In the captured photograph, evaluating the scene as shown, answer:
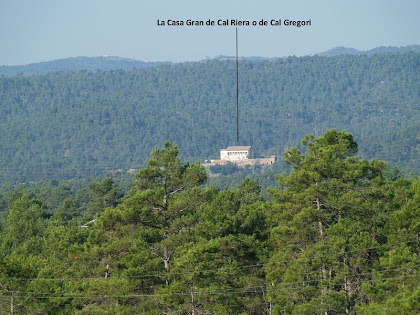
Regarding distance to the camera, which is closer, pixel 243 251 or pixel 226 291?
pixel 226 291

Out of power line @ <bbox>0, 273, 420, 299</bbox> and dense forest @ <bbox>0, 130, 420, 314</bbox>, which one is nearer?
power line @ <bbox>0, 273, 420, 299</bbox>

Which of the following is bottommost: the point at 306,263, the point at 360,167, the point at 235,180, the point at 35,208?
the point at 235,180

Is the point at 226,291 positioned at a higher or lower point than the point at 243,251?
lower

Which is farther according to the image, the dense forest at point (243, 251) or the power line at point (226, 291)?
the dense forest at point (243, 251)

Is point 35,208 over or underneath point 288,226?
underneath

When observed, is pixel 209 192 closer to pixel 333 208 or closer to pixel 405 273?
pixel 333 208

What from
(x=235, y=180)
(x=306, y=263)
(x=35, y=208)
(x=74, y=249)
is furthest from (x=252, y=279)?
(x=235, y=180)

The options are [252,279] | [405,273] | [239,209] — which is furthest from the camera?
[239,209]

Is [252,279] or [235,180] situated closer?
[252,279]
